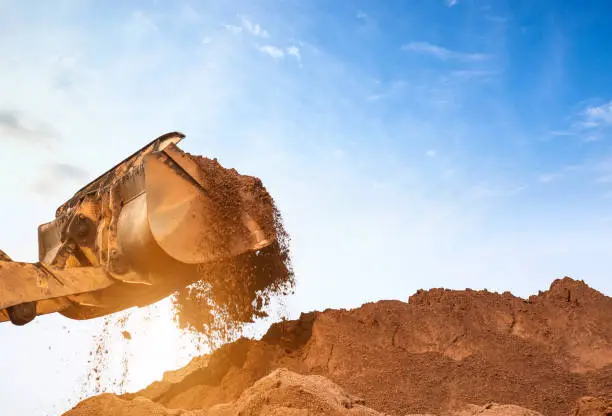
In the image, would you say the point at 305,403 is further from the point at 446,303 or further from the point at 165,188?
the point at 446,303

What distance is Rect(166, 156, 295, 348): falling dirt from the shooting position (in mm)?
5812

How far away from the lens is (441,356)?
6680mm

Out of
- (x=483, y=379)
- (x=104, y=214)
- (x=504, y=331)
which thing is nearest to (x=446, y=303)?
(x=504, y=331)

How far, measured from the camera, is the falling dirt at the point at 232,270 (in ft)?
19.1

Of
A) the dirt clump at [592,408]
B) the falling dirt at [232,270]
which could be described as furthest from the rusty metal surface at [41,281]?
the dirt clump at [592,408]

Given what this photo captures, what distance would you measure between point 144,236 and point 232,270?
3.67 ft

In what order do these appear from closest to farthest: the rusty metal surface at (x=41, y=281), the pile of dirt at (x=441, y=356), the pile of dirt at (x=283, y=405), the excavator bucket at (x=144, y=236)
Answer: the pile of dirt at (x=283, y=405), the rusty metal surface at (x=41, y=281), the excavator bucket at (x=144, y=236), the pile of dirt at (x=441, y=356)

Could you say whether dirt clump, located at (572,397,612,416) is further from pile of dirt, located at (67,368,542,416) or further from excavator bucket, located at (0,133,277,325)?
excavator bucket, located at (0,133,277,325)

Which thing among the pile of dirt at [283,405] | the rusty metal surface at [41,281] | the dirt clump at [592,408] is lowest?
the dirt clump at [592,408]

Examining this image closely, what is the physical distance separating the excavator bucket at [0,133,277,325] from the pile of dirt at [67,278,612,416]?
1241 millimetres

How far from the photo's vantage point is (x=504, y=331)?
290 inches

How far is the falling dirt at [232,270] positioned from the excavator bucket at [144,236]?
17mm

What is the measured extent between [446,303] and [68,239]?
529cm

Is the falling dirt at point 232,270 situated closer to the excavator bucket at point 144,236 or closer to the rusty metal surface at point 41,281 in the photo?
the excavator bucket at point 144,236
